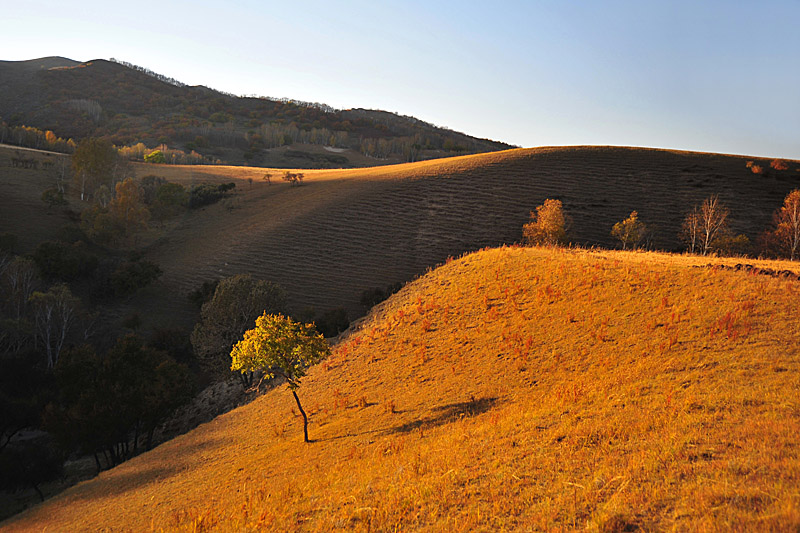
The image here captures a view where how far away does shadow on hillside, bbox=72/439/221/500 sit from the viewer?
16.6 metres

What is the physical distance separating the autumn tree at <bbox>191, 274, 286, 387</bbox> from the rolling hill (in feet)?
26.9

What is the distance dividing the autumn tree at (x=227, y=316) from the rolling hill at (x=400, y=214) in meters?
8.19

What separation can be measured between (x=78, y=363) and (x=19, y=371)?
949cm

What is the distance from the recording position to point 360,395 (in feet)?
62.7

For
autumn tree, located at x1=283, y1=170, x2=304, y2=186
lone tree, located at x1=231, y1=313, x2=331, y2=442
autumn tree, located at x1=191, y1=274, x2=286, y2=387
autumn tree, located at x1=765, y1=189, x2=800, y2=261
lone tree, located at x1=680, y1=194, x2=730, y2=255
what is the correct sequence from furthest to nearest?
autumn tree, located at x1=283, y1=170, x2=304, y2=186 → lone tree, located at x1=680, y1=194, x2=730, y2=255 → autumn tree, located at x1=765, y1=189, x2=800, y2=261 → autumn tree, located at x1=191, y1=274, x2=286, y2=387 → lone tree, located at x1=231, y1=313, x2=331, y2=442

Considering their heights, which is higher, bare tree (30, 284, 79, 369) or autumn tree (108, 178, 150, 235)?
autumn tree (108, 178, 150, 235)

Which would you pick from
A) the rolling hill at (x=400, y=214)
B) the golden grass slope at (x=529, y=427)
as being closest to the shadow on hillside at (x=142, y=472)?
the golden grass slope at (x=529, y=427)

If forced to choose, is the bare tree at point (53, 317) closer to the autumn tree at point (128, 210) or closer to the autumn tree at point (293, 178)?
the autumn tree at point (128, 210)

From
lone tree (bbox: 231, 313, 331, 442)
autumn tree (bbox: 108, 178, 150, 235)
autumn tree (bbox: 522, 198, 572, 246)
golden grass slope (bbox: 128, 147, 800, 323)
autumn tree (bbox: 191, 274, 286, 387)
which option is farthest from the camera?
autumn tree (bbox: 108, 178, 150, 235)

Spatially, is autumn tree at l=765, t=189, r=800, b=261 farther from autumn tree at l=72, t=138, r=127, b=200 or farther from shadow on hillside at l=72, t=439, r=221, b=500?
autumn tree at l=72, t=138, r=127, b=200

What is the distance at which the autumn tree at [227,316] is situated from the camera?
34594mm

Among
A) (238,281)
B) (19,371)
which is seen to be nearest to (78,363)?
(19,371)

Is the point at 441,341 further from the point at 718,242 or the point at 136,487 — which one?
the point at 718,242

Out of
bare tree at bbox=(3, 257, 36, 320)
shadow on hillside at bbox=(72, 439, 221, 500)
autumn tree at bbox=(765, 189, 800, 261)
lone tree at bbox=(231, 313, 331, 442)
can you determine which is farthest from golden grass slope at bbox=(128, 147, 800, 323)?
lone tree at bbox=(231, 313, 331, 442)
